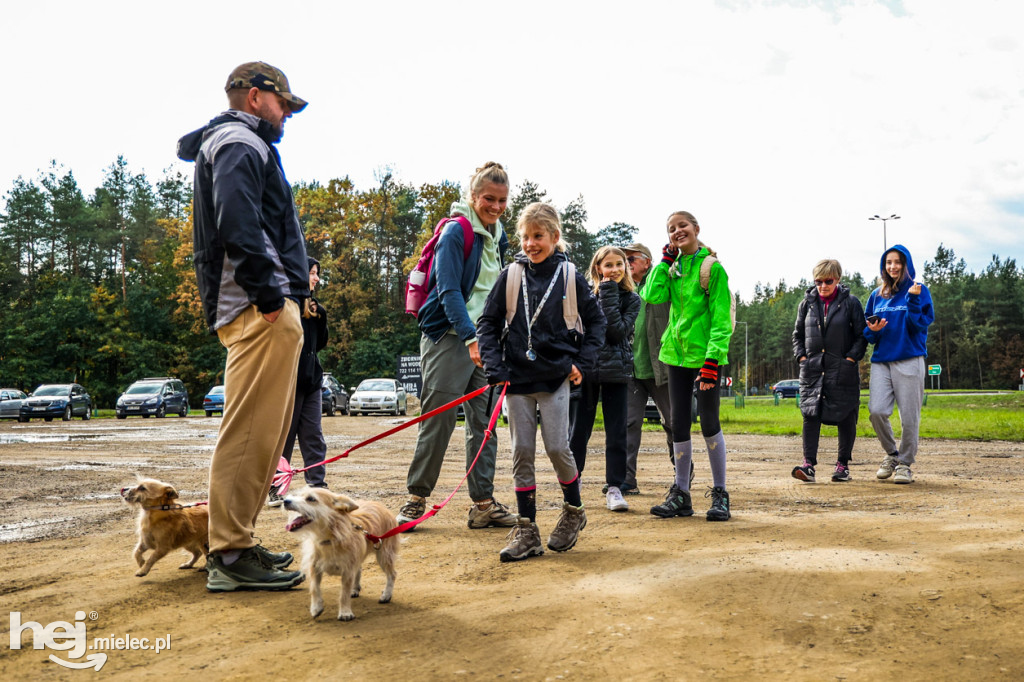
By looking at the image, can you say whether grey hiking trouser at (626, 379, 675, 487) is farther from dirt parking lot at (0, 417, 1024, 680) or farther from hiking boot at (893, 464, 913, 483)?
hiking boot at (893, 464, 913, 483)

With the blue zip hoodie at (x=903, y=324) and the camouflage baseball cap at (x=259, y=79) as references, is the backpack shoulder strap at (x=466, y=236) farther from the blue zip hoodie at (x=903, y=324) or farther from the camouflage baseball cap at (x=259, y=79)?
the blue zip hoodie at (x=903, y=324)

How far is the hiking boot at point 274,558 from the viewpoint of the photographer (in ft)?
13.3

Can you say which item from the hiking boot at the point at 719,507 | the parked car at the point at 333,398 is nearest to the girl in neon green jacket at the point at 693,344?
the hiking boot at the point at 719,507

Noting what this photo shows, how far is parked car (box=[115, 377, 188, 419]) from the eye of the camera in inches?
1329

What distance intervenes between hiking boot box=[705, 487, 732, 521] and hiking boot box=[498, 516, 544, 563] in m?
1.61

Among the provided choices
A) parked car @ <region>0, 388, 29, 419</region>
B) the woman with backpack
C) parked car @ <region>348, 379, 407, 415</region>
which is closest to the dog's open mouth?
the woman with backpack

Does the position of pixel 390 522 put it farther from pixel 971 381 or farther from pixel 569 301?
pixel 971 381

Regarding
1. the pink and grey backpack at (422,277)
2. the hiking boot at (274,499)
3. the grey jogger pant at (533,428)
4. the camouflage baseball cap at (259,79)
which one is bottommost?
the hiking boot at (274,499)

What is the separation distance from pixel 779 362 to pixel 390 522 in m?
122

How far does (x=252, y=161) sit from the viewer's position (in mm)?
3934

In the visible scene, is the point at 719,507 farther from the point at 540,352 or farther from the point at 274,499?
the point at 274,499

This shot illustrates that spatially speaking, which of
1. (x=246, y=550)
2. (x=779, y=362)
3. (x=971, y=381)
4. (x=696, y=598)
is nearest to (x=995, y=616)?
(x=696, y=598)

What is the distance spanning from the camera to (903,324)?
27.5 ft

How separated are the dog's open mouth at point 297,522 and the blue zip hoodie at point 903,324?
270 inches
